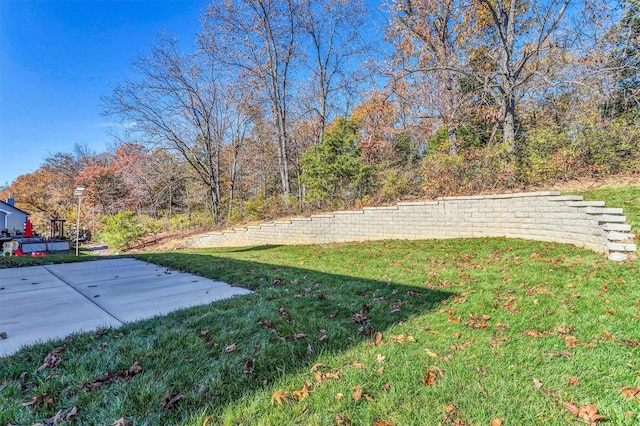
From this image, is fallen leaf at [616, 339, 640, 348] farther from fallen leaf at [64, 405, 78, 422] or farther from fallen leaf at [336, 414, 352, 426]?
fallen leaf at [64, 405, 78, 422]

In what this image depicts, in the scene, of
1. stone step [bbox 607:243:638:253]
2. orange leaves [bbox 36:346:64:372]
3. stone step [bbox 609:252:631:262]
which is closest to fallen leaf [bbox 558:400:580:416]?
orange leaves [bbox 36:346:64:372]

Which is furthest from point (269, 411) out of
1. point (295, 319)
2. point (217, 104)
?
point (217, 104)

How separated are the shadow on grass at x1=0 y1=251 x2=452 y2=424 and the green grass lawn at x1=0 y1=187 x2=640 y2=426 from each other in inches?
0.5

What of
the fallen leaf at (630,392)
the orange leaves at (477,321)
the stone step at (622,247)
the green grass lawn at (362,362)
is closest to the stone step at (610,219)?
the stone step at (622,247)

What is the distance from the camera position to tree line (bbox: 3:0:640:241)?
26.3 feet

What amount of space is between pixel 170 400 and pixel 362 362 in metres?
1.31

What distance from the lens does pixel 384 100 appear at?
37.8 feet

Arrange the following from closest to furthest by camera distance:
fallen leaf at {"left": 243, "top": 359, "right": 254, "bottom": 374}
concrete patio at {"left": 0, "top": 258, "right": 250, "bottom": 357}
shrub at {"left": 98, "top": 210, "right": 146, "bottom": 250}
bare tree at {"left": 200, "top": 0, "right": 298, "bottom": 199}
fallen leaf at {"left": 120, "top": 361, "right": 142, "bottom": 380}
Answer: fallen leaf at {"left": 120, "top": 361, "right": 142, "bottom": 380} < fallen leaf at {"left": 243, "top": 359, "right": 254, "bottom": 374} < concrete patio at {"left": 0, "top": 258, "right": 250, "bottom": 357} < bare tree at {"left": 200, "top": 0, "right": 298, "bottom": 199} < shrub at {"left": 98, "top": 210, "right": 146, "bottom": 250}

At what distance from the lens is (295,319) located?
9.89 ft

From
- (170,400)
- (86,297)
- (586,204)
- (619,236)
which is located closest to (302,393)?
(170,400)

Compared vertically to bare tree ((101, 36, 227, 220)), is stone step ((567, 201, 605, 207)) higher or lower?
lower

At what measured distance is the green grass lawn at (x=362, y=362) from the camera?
1.77m

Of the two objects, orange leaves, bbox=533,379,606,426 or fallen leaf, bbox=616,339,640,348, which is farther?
fallen leaf, bbox=616,339,640,348

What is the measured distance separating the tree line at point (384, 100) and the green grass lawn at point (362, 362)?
535 centimetres
